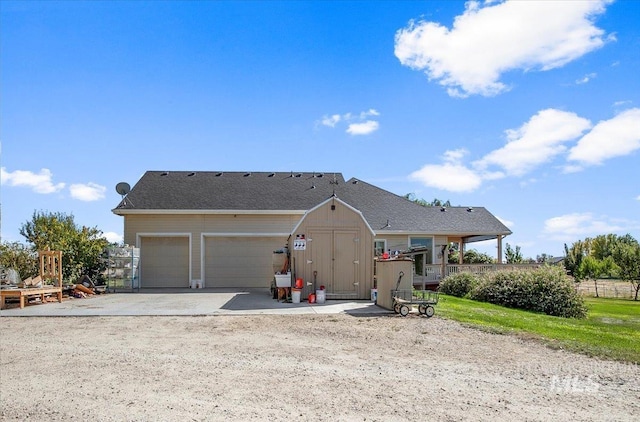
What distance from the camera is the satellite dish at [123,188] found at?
22.4 m

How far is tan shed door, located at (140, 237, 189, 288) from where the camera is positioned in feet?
70.5

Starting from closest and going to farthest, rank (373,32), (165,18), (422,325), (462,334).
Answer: (462,334)
(422,325)
(165,18)
(373,32)

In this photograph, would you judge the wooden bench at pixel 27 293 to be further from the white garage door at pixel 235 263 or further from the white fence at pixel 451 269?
the white fence at pixel 451 269

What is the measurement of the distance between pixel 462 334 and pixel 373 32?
9.09 m

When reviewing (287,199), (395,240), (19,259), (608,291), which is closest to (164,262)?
(19,259)

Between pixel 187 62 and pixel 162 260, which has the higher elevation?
pixel 187 62

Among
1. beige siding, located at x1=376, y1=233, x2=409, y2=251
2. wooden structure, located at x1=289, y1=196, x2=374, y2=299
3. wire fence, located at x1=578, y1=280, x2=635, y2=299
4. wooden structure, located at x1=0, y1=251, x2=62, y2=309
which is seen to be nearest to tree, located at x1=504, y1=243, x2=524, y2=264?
wire fence, located at x1=578, y1=280, x2=635, y2=299

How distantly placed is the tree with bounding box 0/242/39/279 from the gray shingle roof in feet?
12.5

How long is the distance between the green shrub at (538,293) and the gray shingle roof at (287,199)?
643 centimetres

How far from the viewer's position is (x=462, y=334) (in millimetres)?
9688

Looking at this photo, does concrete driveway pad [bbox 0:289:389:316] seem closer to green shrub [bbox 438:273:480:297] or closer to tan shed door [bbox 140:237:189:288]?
tan shed door [bbox 140:237:189:288]

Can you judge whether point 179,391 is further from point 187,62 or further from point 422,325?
point 187,62

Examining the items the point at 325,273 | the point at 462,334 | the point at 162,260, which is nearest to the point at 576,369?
the point at 462,334

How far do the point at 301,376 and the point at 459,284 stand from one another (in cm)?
1427
